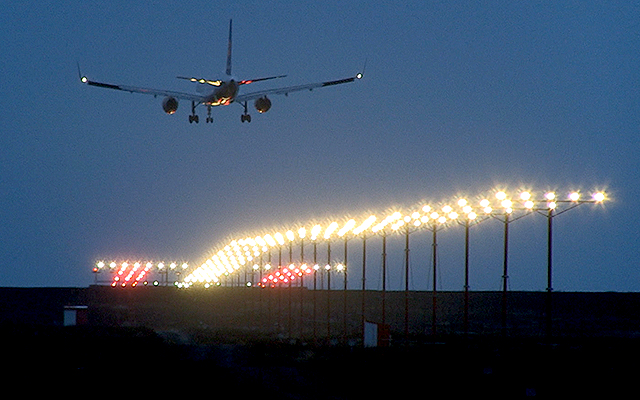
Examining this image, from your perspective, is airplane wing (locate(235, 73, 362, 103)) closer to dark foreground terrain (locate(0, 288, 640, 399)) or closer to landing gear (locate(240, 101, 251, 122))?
landing gear (locate(240, 101, 251, 122))

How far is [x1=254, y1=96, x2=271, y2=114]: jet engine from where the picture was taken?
92.7m

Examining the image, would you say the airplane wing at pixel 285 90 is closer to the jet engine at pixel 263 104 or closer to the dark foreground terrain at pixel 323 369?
the jet engine at pixel 263 104

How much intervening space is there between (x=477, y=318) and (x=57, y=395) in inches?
5241

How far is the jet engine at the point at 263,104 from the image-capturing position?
92.7m

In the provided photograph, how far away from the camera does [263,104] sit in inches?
3669

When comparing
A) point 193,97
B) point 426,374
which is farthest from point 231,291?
point 426,374

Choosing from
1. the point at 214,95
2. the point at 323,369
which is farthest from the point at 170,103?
the point at 323,369

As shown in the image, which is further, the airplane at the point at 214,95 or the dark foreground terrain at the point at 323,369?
the airplane at the point at 214,95

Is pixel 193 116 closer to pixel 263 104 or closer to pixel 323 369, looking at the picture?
pixel 263 104

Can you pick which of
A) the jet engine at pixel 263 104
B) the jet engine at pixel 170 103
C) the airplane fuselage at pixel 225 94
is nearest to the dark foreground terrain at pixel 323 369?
the jet engine at pixel 170 103

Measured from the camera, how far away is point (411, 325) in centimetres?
15325

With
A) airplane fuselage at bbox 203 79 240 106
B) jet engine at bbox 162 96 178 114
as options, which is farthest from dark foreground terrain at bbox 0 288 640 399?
airplane fuselage at bbox 203 79 240 106

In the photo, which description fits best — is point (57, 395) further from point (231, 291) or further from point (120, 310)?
point (231, 291)

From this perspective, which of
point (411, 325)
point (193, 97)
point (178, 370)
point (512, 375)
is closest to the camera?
point (512, 375)
